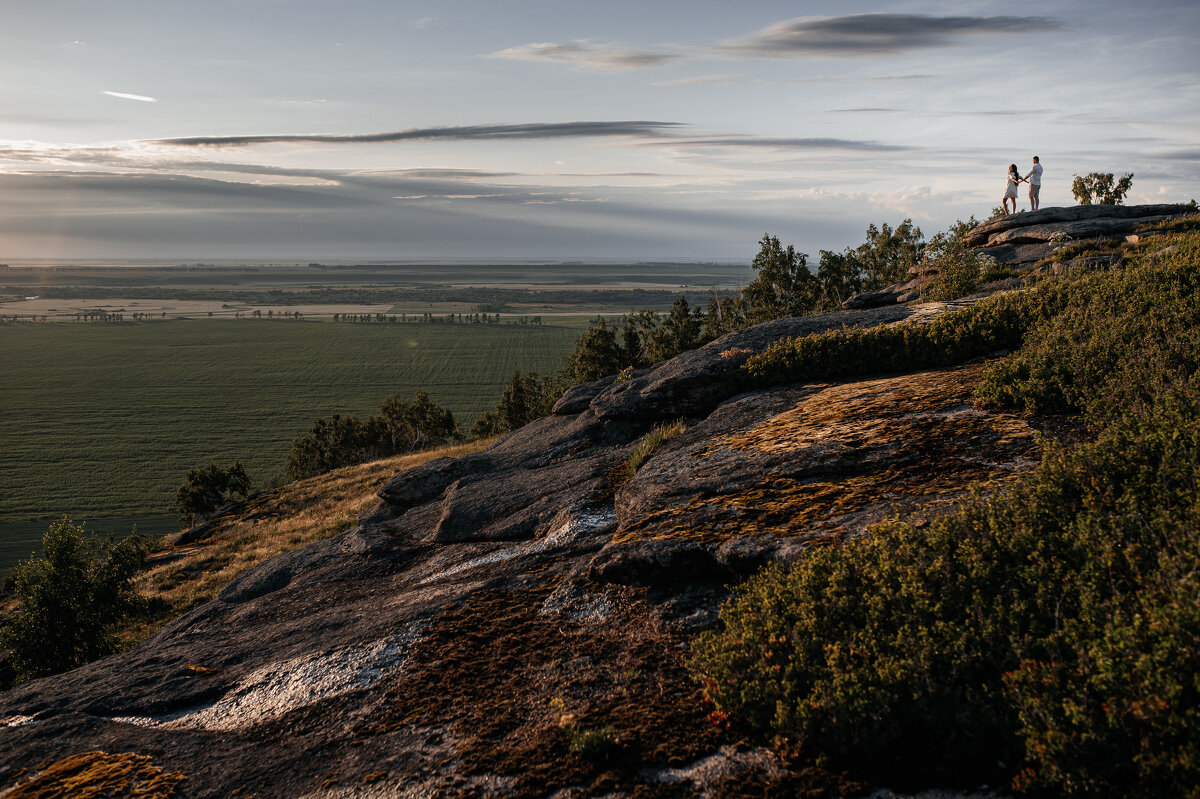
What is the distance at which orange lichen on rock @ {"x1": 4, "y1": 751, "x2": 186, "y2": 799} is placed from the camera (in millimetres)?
6426

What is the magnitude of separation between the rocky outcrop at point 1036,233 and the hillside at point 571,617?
9.76 m

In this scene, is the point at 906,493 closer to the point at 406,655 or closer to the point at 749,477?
the point at 749,477

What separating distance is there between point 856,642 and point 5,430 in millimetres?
175094

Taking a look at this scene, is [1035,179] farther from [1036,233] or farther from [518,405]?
[518,405]

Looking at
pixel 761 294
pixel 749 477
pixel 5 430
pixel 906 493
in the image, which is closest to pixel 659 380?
pixel 749 477

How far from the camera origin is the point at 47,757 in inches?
284

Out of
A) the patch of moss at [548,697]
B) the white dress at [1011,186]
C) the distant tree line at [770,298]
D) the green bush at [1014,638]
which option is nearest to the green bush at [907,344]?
the green bush at [1014,638]

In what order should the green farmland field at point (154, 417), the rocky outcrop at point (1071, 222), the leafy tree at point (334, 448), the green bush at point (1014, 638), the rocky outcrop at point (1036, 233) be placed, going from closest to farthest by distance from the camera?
the green bush at point (1014, 638) → the rocky outcrop at point (1036, 233) → the rocky outcrop at point (1071, 222) → the leafy tree at point (334, 448) → the green farmland field at point (154, 417)

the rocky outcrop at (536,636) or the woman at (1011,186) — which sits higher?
the woman at (1011,186)

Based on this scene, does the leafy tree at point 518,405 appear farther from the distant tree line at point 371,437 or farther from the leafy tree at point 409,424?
the distant tree line at point 371,437

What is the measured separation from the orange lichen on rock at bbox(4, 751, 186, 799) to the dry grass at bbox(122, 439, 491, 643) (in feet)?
75.9

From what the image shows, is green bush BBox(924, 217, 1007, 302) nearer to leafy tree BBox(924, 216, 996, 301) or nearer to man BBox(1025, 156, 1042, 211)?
leafy tree BBox(924, 216, 996, 301)

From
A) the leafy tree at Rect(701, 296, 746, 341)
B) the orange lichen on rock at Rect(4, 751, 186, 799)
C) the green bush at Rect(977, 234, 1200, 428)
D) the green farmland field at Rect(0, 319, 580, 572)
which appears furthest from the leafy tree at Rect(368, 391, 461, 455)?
the green bush at Rect(977, 234, 1200, 428)

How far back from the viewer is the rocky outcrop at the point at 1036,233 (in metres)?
23.7
